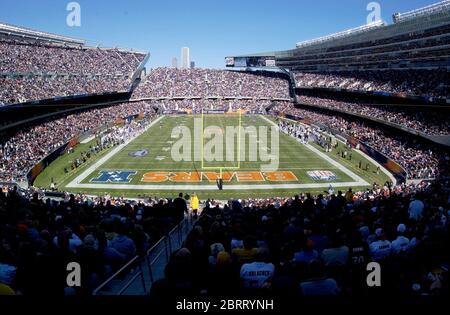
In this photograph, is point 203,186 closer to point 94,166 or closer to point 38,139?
point 94,166

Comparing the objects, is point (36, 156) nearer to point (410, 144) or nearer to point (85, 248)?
point (85, 248)

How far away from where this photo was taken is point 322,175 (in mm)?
30562

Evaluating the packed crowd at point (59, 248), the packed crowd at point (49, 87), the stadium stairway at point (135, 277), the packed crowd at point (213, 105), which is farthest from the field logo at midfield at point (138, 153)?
the packed crowd at point (213, 105)

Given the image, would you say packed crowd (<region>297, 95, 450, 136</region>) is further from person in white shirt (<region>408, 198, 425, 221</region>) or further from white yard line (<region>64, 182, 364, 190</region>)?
person in white shirt (<region>408, 198, 425, 221</region>)

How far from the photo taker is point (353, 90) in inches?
2046

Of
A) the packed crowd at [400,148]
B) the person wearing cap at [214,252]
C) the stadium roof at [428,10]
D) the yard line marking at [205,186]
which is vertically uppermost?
the stadium roof at [428,10]

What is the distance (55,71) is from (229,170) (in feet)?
108

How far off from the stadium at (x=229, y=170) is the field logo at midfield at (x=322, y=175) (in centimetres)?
15

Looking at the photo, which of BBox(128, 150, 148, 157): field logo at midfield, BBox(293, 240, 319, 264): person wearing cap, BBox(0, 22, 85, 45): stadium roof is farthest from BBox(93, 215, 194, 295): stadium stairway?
BBox(0, 22, 85, 45): stadium roof

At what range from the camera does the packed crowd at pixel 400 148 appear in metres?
28.0

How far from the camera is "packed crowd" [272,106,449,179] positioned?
2795cm

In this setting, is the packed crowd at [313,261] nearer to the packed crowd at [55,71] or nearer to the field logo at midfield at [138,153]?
the field logo at midfield at [138,153]
